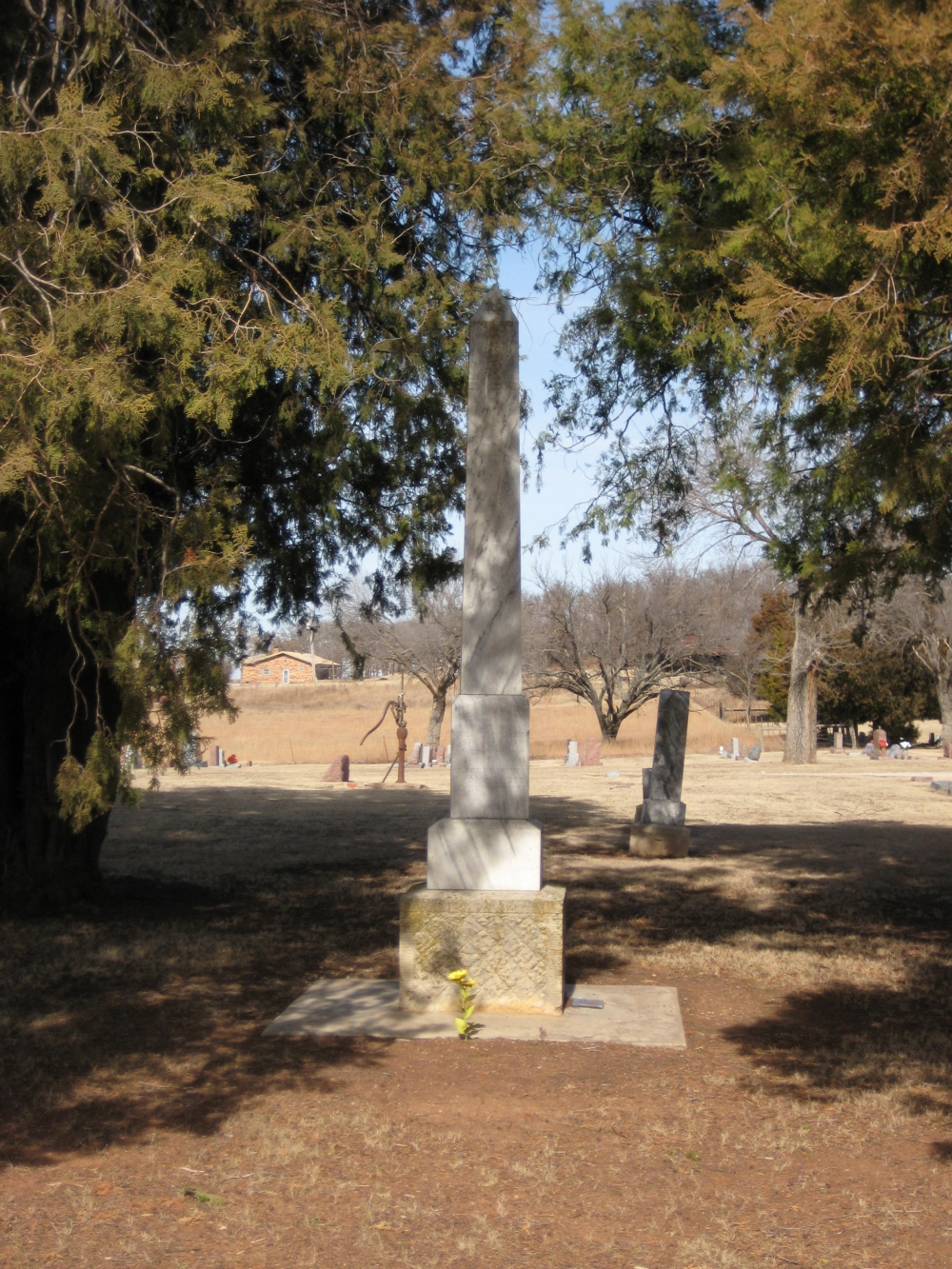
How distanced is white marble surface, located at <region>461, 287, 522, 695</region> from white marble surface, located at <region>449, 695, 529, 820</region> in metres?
0.10

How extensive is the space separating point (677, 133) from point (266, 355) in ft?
13.6

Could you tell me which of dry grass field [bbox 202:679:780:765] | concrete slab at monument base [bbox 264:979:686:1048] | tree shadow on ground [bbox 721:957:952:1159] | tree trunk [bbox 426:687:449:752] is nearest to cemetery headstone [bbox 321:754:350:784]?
dry grass field [bbox 202:679:780:765]

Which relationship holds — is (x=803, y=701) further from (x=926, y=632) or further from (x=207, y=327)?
(x=207, y=327)

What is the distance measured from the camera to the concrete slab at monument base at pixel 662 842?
45.4 feet

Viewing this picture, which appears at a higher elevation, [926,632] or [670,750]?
[926,632]

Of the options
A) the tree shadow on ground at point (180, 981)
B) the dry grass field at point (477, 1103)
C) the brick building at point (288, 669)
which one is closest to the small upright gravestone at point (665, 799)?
the tree shadow on ground at point (180, 981)

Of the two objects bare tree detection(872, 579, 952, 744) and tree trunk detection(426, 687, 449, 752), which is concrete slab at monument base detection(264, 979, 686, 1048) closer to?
bare tree detection(872, 579, 952, 744)

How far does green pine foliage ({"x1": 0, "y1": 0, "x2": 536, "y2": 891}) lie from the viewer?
7098 millimetres

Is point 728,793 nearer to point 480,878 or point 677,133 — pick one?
point 677,133

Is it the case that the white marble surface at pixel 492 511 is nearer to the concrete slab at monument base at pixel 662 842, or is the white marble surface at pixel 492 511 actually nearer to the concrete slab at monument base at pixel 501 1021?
the concrete slab at monument base at pixel 501 1021

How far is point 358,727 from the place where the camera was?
1832 inches

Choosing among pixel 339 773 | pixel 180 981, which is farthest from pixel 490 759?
pixel 339 773

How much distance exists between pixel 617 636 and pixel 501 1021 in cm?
3635

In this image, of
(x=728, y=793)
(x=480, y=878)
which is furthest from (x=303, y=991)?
(x=728, y=793)
